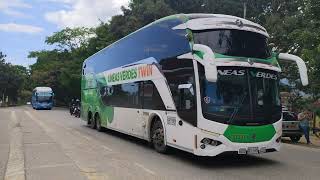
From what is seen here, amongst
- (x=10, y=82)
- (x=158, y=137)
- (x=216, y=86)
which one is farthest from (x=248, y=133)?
(x=10, y=82)

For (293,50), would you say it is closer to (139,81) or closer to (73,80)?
(139,81)

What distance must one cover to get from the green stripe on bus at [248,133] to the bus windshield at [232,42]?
5.78 feet

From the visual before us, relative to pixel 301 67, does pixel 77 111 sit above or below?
below

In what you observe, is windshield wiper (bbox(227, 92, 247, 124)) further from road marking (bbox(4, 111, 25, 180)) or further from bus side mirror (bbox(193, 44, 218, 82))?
road marking (bbox(4, 111, 25, 180))

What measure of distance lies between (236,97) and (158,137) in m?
3.43

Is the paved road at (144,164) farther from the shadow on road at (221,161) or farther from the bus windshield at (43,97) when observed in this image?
the bus windshield at (43,97)

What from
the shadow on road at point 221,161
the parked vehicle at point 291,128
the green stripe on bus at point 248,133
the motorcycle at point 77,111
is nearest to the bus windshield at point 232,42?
the green stripe on bus at point 248,133

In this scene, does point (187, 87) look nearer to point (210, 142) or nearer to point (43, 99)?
point (210, 142)

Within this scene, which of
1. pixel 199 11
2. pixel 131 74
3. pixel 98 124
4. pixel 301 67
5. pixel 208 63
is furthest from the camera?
pixel 199 11

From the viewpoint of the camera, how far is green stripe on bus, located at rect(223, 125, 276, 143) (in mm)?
10766

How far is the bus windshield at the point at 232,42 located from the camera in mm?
11227

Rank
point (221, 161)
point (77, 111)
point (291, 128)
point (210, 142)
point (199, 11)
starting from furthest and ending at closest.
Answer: point (199, 11) → point (77, 111) → point (291, 128) → point (221, 161) → point (210, 142)

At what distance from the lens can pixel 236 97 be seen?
35.9ft

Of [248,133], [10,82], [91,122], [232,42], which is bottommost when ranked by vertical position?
[91,122]
